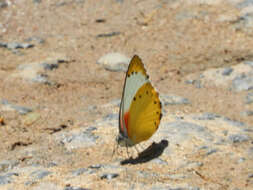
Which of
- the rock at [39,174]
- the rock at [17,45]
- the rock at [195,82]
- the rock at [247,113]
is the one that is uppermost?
the rock at [17,45]

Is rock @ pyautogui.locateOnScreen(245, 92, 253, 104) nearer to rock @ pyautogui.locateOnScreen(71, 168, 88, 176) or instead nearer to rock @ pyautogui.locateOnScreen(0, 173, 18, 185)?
rock @ pyautogui.locateOnScreen(71, 168, 88, 176)

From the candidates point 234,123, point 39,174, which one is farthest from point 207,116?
point 39,174

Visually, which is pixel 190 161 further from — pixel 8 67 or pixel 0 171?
pixel 8 67

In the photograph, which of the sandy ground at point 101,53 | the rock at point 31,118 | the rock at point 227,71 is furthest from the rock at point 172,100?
the rock at point 31,118

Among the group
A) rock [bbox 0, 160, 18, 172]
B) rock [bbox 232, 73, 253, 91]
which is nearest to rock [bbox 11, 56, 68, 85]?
rock [bbox 0, 160, 18, 172]

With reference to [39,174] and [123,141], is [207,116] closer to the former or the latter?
[123,141]

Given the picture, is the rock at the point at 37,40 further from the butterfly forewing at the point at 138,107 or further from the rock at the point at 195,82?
the butterfly forewing at the point at 138,107

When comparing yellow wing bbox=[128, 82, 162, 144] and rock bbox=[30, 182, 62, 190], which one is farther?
yellow wing bbox=[128, 82, 162, 144]
